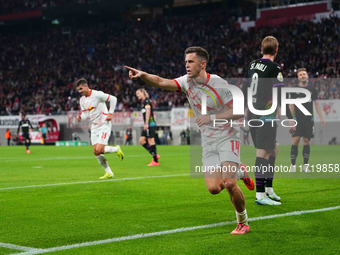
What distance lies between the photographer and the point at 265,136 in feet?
22.6

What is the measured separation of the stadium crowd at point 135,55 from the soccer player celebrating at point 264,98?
21.4 metres

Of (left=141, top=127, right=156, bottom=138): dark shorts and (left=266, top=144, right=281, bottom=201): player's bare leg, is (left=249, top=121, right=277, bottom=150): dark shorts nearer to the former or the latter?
(left=266, top=144, right=281, bottom=201): player's bare leg

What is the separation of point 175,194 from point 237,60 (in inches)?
1140

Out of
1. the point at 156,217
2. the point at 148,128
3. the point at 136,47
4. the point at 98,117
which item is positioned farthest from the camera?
the point at 136,47

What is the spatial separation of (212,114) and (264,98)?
2.03m

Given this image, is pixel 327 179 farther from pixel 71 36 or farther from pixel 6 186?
pixel 71 36

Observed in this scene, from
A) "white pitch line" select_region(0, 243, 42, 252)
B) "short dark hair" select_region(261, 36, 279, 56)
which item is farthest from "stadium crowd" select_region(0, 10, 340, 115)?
"white pitch line" select_region(0, 243, 42, 252)

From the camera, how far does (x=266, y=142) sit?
22.6 feet

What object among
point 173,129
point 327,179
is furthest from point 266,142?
point 173,129

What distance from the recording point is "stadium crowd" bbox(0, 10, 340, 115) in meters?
33.5

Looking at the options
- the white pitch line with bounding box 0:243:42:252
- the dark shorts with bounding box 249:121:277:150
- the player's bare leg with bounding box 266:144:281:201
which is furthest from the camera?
the player's bare leg with bounding box 266:144:281:201

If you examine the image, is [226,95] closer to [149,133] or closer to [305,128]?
[305,128]

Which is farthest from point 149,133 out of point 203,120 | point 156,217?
Result: point 203,120

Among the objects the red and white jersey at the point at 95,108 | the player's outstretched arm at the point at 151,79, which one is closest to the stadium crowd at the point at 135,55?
the red and white jersey at the point at 95,108
